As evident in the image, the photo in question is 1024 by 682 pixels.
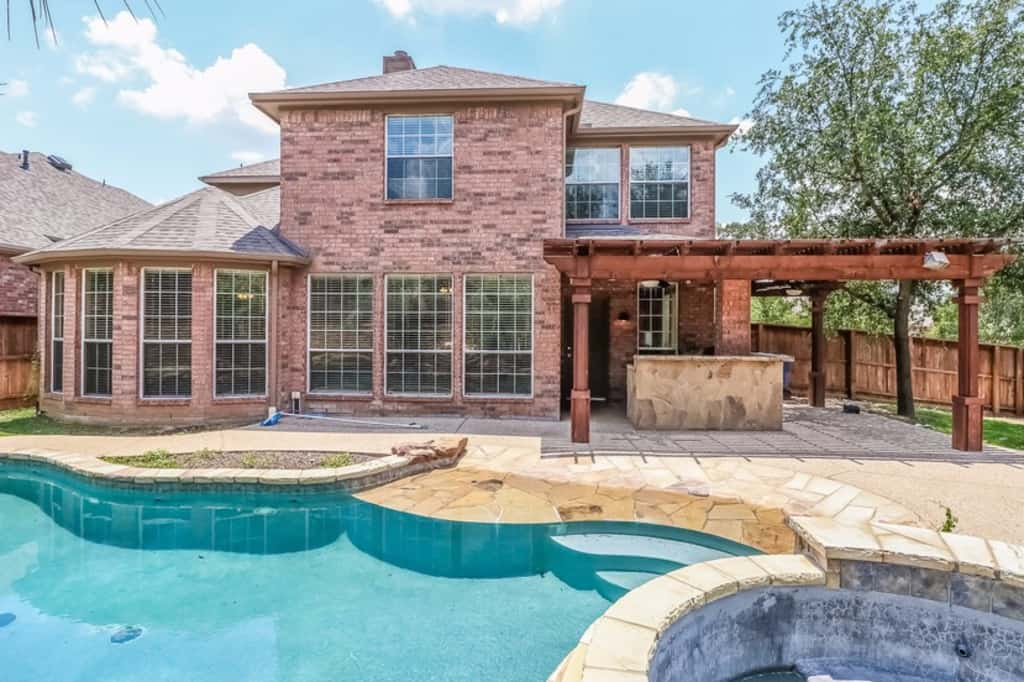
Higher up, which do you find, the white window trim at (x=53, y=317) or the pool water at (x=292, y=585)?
the white window trim at (x=53, y=317)

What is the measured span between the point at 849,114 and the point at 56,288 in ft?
53.8

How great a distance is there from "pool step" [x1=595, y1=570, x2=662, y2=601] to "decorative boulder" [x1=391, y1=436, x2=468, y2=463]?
3158 mm

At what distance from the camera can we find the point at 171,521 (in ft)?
18.5

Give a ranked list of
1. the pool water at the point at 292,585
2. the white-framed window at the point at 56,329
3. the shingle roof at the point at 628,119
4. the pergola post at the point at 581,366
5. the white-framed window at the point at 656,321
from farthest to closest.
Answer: the white-framed window at the point at 656,321
the shingle roof at the point at 628,119
the white-framed window at the point at 56,329
the pergola post at the point at 581,366
the pool water at the point at 292,585

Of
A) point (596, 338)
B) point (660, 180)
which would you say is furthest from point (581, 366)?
point (660, 180)

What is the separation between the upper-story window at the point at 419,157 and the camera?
10.0 metres

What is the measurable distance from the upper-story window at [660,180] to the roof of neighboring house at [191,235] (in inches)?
286

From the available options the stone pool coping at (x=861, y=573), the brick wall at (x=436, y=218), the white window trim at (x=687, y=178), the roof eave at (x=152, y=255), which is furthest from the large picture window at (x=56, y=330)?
the white window trim at (x=687, y=178)

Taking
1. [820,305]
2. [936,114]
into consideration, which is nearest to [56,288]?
[820,305]

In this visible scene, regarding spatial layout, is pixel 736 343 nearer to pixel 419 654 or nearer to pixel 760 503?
pixel 760 503

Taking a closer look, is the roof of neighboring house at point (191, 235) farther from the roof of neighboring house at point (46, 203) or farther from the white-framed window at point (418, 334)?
the roof of neighboring house at point (46, 203)

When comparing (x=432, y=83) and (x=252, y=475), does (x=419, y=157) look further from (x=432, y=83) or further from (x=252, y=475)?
(x=252, y=475)

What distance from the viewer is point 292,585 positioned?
14.6 ft

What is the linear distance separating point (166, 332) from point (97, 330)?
4.41 ft
